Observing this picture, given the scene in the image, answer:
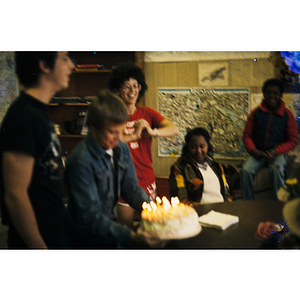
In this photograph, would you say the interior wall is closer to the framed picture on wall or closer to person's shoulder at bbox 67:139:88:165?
the framed picture on wall

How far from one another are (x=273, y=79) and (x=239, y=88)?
0.57 feet

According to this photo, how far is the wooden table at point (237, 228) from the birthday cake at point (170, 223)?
0.11ft

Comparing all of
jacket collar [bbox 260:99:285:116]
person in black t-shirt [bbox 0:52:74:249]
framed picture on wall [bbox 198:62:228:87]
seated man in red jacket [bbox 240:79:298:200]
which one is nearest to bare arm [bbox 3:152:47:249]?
person in black t-shirt [bbox 0:52:74:249]

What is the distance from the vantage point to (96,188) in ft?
4.53

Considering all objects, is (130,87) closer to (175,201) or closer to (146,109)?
(146,109)

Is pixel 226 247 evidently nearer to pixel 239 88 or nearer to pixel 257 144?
pixel 257 144

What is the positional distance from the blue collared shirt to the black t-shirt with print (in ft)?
0.20

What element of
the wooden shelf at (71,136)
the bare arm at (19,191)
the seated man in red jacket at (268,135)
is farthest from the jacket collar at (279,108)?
the bare arm at (19,191)

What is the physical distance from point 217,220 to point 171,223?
0.75ft

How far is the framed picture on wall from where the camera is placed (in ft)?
4.88

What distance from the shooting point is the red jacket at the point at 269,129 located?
152 centimetres

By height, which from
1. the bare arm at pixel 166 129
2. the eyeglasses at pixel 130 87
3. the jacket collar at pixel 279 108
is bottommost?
the bare arm at pixel 166 129

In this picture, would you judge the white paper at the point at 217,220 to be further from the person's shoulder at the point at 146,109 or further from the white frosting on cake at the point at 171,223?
the person's shoulder at the point at 146,109

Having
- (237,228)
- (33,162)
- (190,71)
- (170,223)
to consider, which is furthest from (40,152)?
(237,228)
